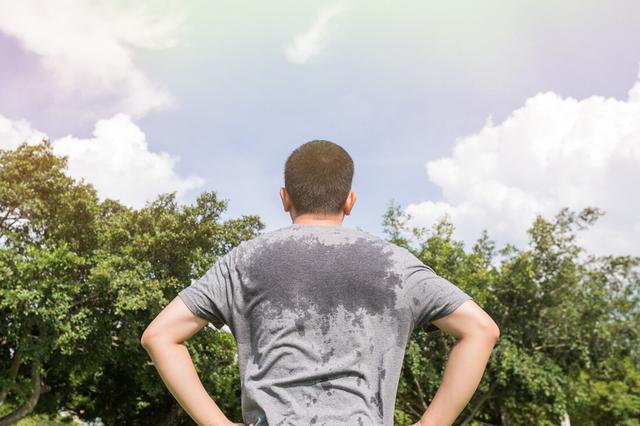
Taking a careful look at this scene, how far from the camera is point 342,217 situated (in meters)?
2.70

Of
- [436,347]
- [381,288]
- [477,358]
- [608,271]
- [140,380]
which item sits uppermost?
[608,271]

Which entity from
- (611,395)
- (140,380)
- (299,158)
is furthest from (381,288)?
(611,395)

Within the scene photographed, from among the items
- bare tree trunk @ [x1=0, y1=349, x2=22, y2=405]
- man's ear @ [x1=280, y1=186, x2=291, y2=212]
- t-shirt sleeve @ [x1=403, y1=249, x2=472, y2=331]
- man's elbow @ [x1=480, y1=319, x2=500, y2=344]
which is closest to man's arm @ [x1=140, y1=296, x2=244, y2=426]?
man's ear @ [x1=280, y1=186, x2=291, y2=212]

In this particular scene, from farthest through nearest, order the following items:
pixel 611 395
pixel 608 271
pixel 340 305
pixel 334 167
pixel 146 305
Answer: pixel 611 395 → pixel 608 271 → pixel 146 305 → pixel 334 167 → pixel 340 305

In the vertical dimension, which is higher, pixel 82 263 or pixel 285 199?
pixel 82 263

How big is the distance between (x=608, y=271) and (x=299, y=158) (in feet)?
95.0

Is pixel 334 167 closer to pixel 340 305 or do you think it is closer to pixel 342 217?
pixel 342 217

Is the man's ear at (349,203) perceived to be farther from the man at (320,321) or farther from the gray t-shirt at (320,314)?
the gray t-shirt at (320,314)

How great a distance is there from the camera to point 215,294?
2551mm

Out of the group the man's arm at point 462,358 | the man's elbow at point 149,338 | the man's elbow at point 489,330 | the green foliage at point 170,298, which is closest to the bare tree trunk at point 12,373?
the green foliage at point 170,298

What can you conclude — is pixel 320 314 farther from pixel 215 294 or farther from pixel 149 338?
pixel 149 338

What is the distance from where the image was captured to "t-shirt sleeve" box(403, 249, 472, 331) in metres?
2.49

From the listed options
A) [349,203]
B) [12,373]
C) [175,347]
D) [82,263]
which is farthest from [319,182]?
[12,373]

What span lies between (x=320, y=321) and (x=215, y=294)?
1.46 feet
